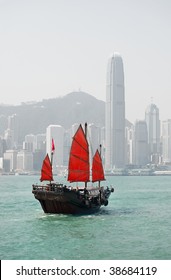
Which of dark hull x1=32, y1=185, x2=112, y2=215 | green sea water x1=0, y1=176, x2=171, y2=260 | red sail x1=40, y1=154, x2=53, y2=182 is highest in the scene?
red sail x1=40, y1=154, x2=53, y2=182

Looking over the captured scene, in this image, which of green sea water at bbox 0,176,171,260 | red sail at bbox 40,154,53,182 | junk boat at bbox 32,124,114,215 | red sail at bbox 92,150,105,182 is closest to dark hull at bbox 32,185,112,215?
junk boat at bbox 32,124,114,215

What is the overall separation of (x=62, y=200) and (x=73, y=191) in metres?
1.59

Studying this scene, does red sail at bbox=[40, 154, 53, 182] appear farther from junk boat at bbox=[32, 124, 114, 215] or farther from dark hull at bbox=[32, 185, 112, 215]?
dark hull at bbox=[32, 185, 112, 215]

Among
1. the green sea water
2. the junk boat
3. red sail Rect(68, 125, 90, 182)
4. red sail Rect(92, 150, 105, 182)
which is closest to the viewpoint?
the green sea water

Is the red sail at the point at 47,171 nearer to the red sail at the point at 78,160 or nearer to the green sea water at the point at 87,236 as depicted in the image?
the red sail at the point at 78,160

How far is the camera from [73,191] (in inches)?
1869

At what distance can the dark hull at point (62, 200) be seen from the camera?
1836 inches

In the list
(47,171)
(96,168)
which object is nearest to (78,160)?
(47,171)

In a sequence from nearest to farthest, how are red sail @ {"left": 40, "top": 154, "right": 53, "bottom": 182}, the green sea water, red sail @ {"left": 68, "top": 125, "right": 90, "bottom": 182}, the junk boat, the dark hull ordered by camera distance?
the green sea water → the dark hull → the junk boat → red sail @ {"left": 40, "top": 154, "right": 53, "bottom": 182} → red sail @ {"left": 68, "top": 125, "right": 90, "bottom": 182}

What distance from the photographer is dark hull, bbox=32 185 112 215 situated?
4662 centimetres
